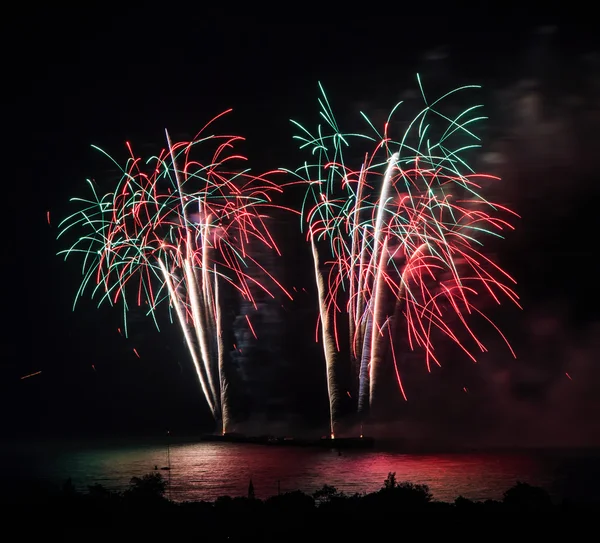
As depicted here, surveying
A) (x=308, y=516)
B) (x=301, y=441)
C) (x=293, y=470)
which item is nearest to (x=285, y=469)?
(x=293, y=470)

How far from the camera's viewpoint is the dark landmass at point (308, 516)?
1225 cm

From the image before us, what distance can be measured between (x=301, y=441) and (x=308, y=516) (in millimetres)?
24153

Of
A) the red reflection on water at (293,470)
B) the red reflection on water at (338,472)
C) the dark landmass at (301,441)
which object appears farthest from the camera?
the dark landmass at (301,441)

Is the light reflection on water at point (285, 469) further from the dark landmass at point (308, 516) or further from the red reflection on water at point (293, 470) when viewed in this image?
the dark landmass at point (308, 516)

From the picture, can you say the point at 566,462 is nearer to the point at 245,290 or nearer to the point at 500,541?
the point at 245,290

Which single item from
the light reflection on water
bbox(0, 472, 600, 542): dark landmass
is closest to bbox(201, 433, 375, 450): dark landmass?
the light reflection on water

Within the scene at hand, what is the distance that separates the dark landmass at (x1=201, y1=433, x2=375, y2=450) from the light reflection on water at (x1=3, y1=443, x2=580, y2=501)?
0.38 meters

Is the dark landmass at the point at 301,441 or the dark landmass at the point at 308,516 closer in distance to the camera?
the dark landmass at the point at 308,516

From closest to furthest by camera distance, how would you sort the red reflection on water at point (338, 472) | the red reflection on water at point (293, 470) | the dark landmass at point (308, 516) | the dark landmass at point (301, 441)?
the dark landmass at point (308, 516) < the red reflection on water at point (338, 472) < the red reflection on water at point (293, 470) < the dark landmass at point (301, 441)

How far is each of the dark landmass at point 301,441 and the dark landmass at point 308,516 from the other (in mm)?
18362

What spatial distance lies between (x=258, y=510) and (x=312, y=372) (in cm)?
2326

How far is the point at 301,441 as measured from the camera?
121ft

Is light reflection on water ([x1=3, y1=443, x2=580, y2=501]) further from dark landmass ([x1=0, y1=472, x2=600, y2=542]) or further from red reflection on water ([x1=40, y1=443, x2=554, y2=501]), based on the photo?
dark landmass ([x1=0, y1=472, x2=600, y2=542])

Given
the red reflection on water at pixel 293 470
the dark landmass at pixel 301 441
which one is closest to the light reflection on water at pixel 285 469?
the red reflection on water at pixel 293 470
